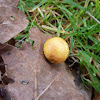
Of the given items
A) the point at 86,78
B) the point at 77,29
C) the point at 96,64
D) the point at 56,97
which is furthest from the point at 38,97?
the point at 77,29

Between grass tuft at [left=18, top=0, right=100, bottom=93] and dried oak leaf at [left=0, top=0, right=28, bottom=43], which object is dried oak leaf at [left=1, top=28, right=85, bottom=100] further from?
grass tuft at [left=18, top=0, right=100, bottom=93]

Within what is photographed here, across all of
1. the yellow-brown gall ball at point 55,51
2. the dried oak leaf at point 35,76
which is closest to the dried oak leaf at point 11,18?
the dried oak leaf at point 35,76

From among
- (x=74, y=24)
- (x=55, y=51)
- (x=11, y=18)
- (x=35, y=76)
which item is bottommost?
→ (x=35, y=76)

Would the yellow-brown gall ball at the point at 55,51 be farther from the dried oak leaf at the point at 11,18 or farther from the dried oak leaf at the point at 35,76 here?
the dried oak leaf at the point at 11,18

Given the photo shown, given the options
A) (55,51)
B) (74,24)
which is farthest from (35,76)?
(74,24)

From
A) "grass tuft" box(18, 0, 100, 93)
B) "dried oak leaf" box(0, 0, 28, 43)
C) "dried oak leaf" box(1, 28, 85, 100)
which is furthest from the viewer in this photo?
"grass tuft" box(18, 0, 100, 93)

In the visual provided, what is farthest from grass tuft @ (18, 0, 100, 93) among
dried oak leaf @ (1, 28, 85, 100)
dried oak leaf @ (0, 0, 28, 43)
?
dried oak leaf @ (1, 28, 85, 100)

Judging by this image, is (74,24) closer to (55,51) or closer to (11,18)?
(55,51)

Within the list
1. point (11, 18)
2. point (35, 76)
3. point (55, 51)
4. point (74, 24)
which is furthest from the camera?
point (74, 24)
